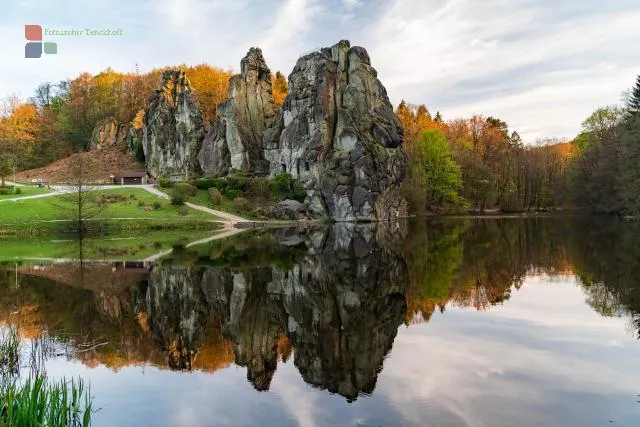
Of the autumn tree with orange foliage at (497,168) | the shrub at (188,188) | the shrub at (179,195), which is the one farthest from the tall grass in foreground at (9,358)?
the autumn tree with orange foliage at (497,168)

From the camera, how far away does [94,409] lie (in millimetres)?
9992

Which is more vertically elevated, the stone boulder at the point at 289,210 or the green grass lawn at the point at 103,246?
the stone boulder at the point at 289,210

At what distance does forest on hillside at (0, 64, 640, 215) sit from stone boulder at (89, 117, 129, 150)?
3.80 m

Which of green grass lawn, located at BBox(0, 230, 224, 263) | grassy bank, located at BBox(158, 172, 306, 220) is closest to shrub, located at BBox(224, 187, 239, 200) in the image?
grassy bank, located at BBox(158, 172, 306, 220)

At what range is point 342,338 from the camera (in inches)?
558

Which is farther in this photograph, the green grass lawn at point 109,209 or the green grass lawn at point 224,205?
the green grass lawn at point 224,205

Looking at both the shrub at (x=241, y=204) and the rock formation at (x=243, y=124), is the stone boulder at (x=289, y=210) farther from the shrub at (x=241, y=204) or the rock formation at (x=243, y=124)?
the rock formation at (x=243, y=124)

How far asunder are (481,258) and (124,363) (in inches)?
930

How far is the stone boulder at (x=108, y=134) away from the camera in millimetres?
102812

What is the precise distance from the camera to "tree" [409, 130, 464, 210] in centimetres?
8675

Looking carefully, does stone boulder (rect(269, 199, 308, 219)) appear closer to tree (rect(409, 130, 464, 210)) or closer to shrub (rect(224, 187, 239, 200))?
shrub (rect(224, 187, 239, 200))

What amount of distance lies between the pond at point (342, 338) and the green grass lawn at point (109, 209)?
27916mm

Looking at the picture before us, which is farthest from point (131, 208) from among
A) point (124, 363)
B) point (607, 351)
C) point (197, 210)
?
point (607, 351)

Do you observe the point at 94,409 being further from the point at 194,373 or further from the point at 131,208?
the point at 131,208
